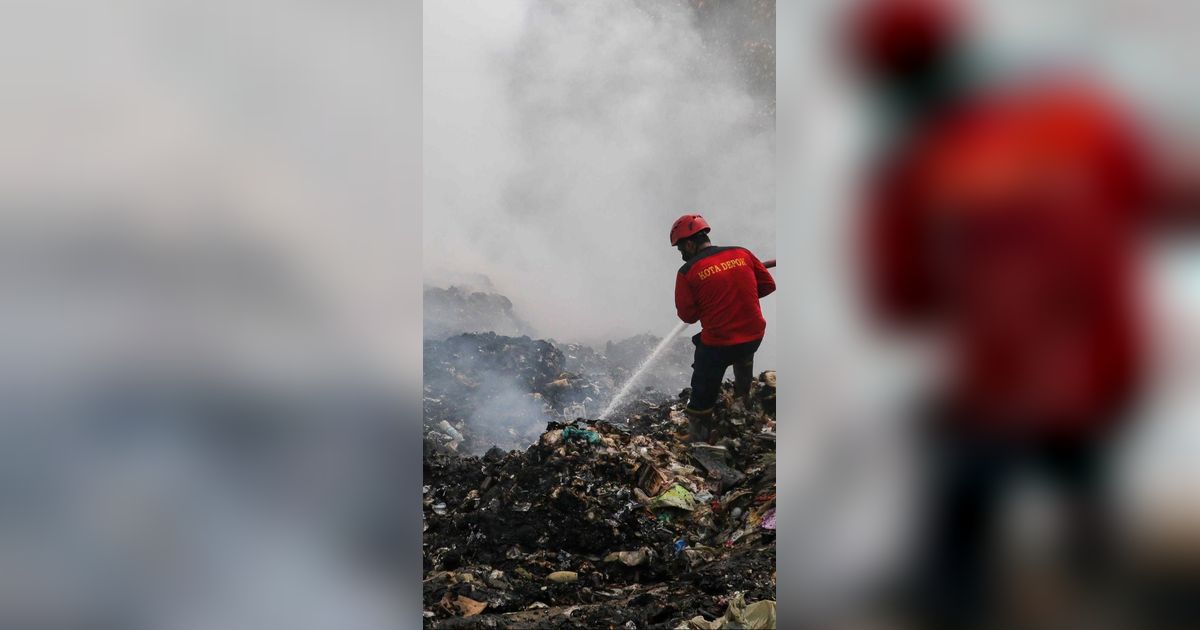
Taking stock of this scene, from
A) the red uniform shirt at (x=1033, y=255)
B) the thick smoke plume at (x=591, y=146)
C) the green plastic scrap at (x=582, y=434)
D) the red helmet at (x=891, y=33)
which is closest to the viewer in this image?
the red uniform shirt at (x=1033, y=255)

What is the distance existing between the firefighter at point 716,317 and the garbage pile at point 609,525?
46 mm

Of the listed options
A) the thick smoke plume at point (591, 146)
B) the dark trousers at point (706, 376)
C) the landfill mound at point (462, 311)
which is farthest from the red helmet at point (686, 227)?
the landfill mound at point (462, 311)

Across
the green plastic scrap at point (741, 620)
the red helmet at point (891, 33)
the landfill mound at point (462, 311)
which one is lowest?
the green plastic scrap at point (741, 620)

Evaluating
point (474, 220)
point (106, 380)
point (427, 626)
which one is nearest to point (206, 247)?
point (106, 380)

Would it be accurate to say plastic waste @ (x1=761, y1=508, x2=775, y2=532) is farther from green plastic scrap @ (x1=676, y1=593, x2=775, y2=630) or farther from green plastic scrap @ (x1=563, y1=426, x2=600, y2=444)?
green plastic scrap @ (x1=563, y1=426, x2=600, y2=444)

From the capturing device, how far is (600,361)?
2.04 meters

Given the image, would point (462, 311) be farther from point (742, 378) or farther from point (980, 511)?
point (980, 511)

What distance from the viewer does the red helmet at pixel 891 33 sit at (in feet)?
4.11

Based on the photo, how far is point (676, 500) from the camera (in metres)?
2.04

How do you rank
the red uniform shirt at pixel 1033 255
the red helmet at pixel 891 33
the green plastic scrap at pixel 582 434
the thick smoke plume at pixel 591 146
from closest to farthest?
the red uniform shirt at pixel 1033 255 → the red helmet at pixel 891 33 → the thick smoke plume at pixel 591 146 → the green plastic scrap at pixel 582 434

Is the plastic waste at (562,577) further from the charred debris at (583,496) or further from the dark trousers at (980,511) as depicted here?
the dark trousers at (980,511)

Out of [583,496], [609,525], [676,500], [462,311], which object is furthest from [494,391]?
[676,500]

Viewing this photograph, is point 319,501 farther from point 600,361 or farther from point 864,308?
point 864,308

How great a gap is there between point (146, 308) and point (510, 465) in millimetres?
1016
